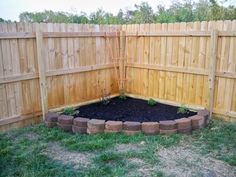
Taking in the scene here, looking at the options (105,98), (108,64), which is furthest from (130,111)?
(108,64)

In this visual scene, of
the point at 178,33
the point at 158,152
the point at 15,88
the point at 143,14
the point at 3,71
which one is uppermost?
the point at 143,14

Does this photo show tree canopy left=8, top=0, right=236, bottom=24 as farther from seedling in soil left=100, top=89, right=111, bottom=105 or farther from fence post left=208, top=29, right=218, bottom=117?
seedling in soil left=100, top=89, right=111, bottom=105

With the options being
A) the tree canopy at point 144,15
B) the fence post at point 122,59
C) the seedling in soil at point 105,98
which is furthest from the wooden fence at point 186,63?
the tree canopy at point 144,15

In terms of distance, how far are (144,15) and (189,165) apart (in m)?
7.84

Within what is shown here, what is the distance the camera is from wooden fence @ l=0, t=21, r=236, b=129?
469cm

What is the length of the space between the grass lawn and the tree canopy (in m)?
5.29

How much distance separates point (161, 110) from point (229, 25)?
2111 millimetres

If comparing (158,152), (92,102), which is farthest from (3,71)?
(158,152)

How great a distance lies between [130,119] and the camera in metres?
5.00

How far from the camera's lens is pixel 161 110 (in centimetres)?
548

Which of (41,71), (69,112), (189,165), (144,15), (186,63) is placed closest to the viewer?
(189,165)

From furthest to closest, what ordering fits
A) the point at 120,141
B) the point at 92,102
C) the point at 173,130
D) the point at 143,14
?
the point at 143,14 → the point at 92,102 → the point at 173,130 → the point at 120,141

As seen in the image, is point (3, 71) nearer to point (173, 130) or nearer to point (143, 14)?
point (173, 130)

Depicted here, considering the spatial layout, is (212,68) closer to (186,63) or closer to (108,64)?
(186,63)
